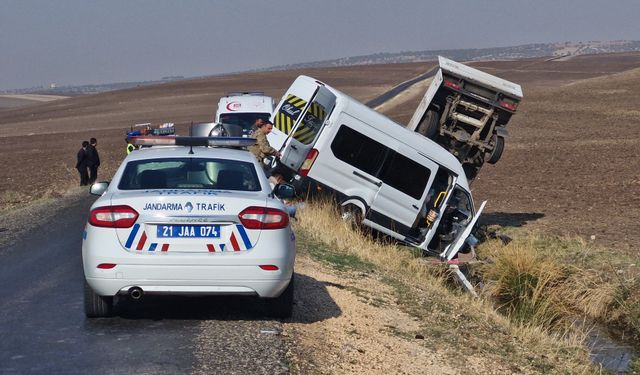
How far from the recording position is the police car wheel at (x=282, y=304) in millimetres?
9125

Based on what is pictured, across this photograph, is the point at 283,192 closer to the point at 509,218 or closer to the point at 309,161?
the point at 309,161

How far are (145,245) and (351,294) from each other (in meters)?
3.05

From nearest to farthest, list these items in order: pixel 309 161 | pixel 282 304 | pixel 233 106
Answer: pixel 282 304, pixel 309 161, pixel 233 106

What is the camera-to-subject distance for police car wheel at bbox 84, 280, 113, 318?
911 cm

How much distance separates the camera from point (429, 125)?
2039cm

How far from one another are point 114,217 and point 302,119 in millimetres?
8914

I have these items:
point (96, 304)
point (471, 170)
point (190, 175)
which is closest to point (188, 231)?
point (190, 175)

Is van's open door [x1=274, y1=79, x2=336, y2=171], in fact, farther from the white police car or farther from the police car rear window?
the white police car

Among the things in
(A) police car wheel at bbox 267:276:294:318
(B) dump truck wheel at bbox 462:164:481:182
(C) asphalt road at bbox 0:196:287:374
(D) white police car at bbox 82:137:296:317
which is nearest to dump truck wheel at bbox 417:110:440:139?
(B) dump truck wheel at bbox 462:164:481:182

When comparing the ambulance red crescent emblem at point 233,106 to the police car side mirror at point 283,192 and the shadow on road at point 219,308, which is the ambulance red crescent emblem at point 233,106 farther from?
the police car side mirror at point 283,192

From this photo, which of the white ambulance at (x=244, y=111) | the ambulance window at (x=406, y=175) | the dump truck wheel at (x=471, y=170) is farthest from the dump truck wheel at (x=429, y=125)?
the white ambulance at (x=244, y=111)

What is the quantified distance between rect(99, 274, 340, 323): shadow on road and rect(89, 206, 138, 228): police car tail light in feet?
3.17

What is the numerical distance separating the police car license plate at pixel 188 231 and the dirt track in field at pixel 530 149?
10.5 metres

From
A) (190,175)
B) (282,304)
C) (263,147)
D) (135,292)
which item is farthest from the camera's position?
(263,147)
